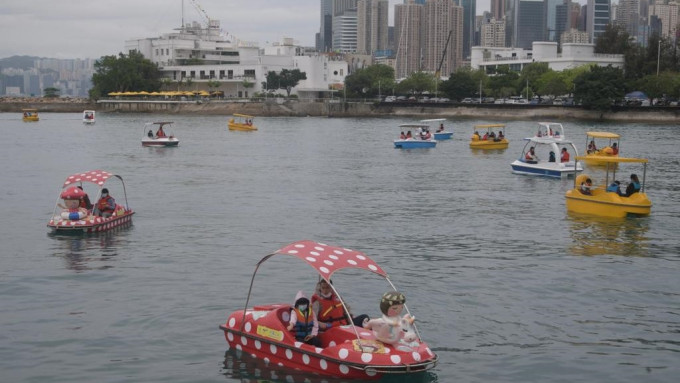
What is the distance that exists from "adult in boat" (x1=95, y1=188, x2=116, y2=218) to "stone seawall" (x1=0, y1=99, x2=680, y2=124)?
321ft

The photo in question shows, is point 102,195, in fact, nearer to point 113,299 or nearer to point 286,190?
point 113,299

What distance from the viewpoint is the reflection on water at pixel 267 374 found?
1535cm

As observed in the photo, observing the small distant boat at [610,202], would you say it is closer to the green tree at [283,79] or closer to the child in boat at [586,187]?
the child in boat at [586,187]

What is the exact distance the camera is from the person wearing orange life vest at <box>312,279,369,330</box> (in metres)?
16.0

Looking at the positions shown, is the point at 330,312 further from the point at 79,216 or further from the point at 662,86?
the point at 662,86

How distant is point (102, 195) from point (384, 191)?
17.2 m

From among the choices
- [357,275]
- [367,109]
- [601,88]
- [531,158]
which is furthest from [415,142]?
[367,109]

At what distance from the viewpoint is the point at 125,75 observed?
168750 mm

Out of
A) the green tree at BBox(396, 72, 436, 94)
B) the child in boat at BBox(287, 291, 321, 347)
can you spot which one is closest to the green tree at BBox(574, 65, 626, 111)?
the green tree at BBox(396, 72, 436, 94)

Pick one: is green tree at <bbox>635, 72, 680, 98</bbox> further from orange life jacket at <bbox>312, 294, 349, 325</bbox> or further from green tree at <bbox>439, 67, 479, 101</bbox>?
orange life jacket at <bbox>312, 294, 349, 325</bbox>

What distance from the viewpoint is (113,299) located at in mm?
21391

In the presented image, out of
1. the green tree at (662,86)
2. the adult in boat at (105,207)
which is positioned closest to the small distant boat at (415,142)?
the adult in boat at (105,207)

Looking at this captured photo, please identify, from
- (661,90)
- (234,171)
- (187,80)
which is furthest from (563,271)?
(187,80)

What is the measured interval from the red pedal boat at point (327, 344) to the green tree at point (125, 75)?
523ft
